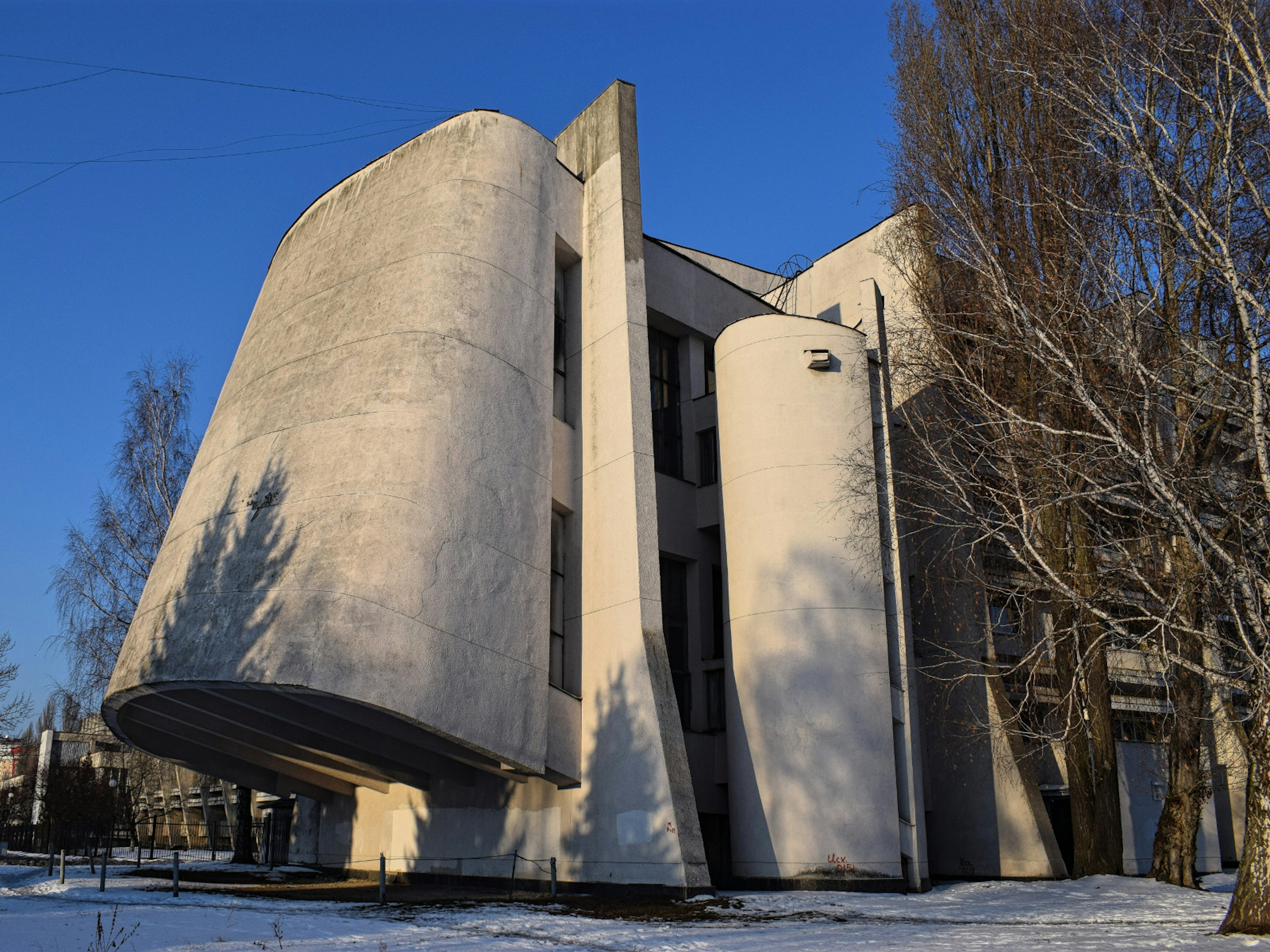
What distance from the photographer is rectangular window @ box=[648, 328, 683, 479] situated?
22.6 meters

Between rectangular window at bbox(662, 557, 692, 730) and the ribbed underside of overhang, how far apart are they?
13.8 ft

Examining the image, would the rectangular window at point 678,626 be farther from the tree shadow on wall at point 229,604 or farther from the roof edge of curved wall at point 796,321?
the tree shadow on wall at point 229,604

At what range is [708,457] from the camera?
2314 centimetres

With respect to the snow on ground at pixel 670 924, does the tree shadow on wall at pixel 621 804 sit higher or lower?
higher

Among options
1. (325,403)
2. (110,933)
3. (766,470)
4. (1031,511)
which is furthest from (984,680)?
(110,933)

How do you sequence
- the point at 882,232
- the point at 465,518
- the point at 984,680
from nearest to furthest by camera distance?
1. the point at 465,518
2. the point at 984,680
3. the point at 882,232

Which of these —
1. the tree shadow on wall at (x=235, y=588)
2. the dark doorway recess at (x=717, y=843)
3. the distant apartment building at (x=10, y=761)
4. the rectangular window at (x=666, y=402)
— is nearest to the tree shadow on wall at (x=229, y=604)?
the tree shadow on wall at (x=235, y=588)

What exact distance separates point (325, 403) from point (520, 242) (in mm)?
4919

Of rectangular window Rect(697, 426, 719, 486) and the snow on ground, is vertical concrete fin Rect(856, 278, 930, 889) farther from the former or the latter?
rectangular window Rect(697, 426, 719, 486)

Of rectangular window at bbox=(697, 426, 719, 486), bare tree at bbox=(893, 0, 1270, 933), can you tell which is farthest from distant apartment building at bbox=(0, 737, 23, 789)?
bare tree at bbox=(893, 0, 1270, 933)

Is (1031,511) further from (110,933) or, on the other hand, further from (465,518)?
(110,933)

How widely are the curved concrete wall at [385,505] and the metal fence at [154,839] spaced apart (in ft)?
10.6

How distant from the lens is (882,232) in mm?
25359

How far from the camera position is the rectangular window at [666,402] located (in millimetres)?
22625
